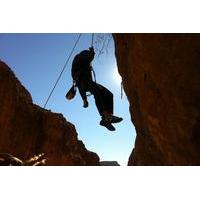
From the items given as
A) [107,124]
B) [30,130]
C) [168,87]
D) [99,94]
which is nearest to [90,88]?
[99,94]

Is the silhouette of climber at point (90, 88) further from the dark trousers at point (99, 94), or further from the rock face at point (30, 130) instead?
the rock face at point (30, 130)

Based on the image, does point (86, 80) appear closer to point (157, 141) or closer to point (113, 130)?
point (113, 130)

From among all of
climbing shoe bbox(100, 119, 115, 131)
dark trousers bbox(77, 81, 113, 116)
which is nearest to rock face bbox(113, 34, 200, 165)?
dark trousers bbox(77, 81, 113, 116)

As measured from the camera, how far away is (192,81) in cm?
716

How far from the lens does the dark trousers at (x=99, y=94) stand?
7.98 meters

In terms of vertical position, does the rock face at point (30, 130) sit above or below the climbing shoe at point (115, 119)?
below

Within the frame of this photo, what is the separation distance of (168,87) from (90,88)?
1.70 meters

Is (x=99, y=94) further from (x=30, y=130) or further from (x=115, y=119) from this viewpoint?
(x=30, y=130)

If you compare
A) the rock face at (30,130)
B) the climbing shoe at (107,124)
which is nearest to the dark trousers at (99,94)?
the climbing shoe at (107,124)

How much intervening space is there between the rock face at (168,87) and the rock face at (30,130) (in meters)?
15.8

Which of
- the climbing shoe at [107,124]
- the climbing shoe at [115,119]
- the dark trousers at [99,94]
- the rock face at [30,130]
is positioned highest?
the dark trousers at [99,94]

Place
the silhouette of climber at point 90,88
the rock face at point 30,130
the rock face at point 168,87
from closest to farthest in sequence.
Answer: the rock face at point 168,87 < the silhouette of climber at point 90,88 < the rock face at point 30,130
